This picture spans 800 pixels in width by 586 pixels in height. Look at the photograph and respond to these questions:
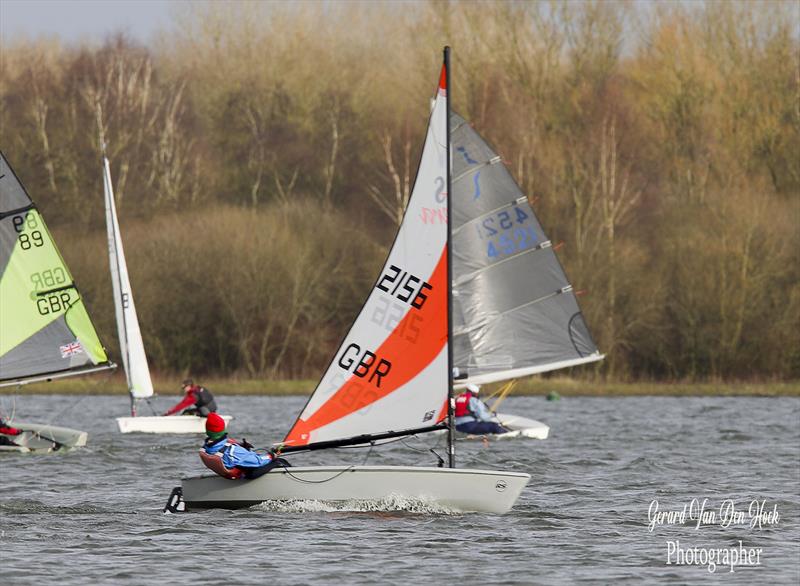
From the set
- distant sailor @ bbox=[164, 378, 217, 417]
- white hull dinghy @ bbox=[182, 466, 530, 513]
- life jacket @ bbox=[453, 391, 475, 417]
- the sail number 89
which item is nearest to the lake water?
white hull dinghy @ bbox=[182, 466, 530, 513]

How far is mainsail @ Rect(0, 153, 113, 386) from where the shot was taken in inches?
1136

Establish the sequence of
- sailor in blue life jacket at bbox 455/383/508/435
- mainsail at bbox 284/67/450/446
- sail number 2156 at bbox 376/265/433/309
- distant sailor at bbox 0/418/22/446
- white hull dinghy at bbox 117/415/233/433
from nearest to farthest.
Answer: mainsail at bbox 284/67/450/446 → sail number 2156 at bbox 376/265/433/309 → distant sailor at bbox 0/418/22/446 → sailor in blue life jacket at bbox 455/383/508/435 → white hull dinghy at bbox 117/415/233/433

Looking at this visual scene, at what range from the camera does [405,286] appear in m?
19.4

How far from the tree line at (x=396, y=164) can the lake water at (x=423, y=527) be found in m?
24.9

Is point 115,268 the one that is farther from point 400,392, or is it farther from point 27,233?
point 400,392

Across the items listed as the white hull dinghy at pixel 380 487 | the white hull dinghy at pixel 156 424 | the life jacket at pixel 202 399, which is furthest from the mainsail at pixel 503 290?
the white hull dinghy at pixel 380 487

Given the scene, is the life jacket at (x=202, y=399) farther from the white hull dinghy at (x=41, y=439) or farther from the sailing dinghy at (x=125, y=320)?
the white hull dinghy at (x=41, y=439)

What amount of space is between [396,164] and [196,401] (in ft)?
101

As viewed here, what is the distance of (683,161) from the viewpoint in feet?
202

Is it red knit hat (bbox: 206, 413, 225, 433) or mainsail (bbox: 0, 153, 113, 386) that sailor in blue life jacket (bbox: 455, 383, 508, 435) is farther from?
red knit hat (bbox: 206, 413, 225, 433)

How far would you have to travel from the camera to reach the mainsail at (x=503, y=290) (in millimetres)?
32000

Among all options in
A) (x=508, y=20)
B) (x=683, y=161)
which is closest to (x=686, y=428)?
(x=683, y=161)

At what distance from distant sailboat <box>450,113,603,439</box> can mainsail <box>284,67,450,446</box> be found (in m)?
12.4

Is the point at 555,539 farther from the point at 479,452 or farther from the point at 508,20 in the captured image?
the point at 508,20
